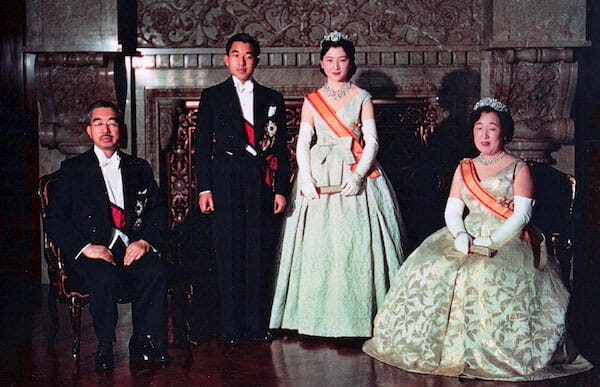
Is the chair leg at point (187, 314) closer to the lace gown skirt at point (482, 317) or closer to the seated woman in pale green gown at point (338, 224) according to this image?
the seated woman in pale green gown at point (338, 224)

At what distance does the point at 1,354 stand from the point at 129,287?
0.81m

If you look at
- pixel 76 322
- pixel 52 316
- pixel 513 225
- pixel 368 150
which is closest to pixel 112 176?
pixel 76 322

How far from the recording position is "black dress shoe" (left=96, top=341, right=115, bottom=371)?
152 inches

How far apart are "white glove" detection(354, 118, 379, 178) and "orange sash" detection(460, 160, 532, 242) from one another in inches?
22.5

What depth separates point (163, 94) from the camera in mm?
5969

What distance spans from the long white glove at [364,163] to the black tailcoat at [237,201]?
405 millimetres

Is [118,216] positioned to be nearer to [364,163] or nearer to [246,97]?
[246,97]

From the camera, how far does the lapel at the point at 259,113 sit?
448 cm

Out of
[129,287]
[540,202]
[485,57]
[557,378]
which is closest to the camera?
[557,378]

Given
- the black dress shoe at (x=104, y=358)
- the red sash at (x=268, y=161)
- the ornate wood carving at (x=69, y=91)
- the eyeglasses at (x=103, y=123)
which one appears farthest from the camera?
the ornate wood carving at (x=69, y=91)

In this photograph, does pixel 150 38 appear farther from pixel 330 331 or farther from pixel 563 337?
pixel 563 337

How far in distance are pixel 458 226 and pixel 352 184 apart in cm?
69

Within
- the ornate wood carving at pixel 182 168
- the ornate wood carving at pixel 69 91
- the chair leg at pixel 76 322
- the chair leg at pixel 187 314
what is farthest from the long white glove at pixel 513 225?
the ornate wood carving at pixel 69 91

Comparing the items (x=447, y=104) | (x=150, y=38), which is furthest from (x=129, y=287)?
(x=447, y=104)
